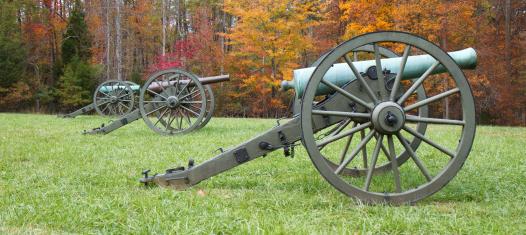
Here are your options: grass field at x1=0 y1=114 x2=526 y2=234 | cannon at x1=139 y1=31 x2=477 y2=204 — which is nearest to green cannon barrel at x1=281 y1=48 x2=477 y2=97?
cannon at x1=139 y1=31 x2=477 y2=204

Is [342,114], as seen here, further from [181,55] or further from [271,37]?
[181,55]

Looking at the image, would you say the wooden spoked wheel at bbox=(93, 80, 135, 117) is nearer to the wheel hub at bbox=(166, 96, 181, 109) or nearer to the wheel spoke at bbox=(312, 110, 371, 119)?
the wheel hub at bbox=(166, 96, 181, 109)

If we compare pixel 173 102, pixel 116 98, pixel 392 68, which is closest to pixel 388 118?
pixel 392 68

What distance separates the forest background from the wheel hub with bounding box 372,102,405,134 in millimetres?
14810

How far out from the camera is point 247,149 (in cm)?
448

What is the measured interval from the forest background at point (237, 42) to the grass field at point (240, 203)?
553 inches

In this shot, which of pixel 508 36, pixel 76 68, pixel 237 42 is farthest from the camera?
pixel 76 68

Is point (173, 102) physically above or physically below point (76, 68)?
below

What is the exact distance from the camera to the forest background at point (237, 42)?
19750mm

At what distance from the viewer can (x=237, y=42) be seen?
24906mm

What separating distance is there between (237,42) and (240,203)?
2147 centimetres

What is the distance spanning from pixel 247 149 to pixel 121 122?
7445 mm

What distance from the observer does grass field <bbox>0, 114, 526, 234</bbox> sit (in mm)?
3273

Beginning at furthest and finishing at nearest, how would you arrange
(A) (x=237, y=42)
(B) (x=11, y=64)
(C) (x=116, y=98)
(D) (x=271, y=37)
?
(B) (x=11, y=64) → (A) (x=237, y=42) → (D) (x=271, y=37) → (C) (x=116, y=98)
